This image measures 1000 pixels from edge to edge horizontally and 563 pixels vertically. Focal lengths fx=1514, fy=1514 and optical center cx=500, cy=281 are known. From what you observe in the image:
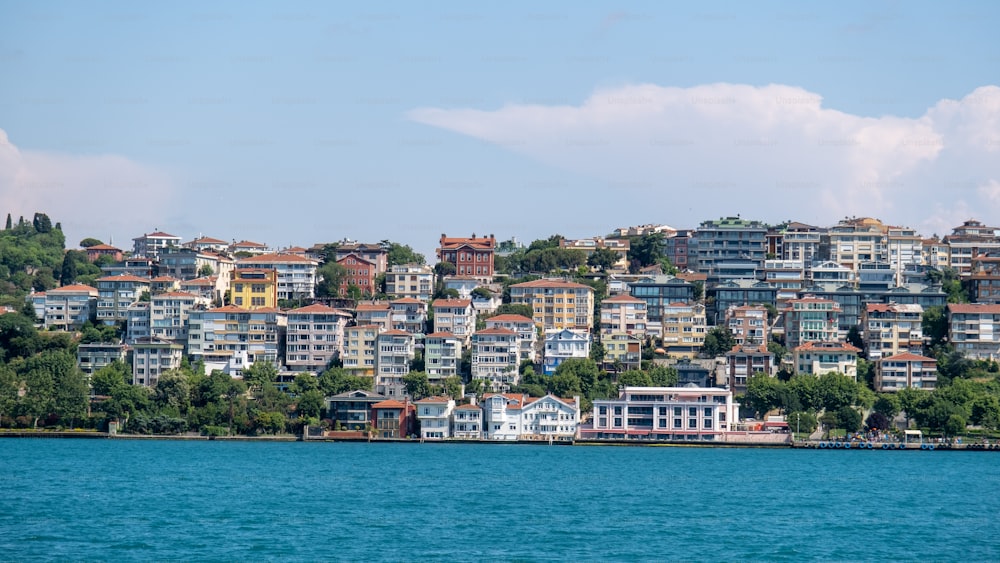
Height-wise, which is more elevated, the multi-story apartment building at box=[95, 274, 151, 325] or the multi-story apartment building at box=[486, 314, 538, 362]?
the multi-story apartment building at box=[95, 274, 151, 325]

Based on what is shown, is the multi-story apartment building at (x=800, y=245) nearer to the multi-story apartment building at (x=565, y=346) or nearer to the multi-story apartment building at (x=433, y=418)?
the multi-story apartment building at (x=565, y=346)

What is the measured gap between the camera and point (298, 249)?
101 m

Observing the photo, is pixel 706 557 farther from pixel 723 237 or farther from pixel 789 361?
pixel 723 237

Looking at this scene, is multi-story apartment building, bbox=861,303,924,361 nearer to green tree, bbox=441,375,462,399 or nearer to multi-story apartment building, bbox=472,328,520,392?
multi-story apartment building, bbox=472,328,520,392

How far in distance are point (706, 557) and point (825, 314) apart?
168 ft

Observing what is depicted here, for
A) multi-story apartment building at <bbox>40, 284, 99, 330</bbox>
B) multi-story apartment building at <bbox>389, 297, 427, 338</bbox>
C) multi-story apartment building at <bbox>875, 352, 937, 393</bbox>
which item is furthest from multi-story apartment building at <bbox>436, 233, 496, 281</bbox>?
multi-story apartment building at <bbox>875, 352, 937, 393</bbox>

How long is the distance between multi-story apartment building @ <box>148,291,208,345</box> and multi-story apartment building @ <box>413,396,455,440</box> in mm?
17337

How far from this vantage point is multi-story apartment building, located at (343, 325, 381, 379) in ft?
260

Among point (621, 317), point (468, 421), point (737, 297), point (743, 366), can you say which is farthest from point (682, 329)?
point (468, 421)

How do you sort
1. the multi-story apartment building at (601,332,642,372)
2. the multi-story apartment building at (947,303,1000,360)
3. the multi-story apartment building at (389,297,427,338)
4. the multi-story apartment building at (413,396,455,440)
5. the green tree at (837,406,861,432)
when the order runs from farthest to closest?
1. the multi-story apartment building at (389,297,427,338)
2. the multi-story apartment building at (947,303,1000,360)
3. the multi-story apartment building at (601,332,642,372)
4. the multi-story apartment building at (413,396,455,440)
5. the green tree at (837,406,861,432)

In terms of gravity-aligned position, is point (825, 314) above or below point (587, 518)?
above

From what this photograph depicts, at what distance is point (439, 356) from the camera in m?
79.2

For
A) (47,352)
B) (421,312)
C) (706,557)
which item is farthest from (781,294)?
(706,557)

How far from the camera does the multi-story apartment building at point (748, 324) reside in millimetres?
82688
